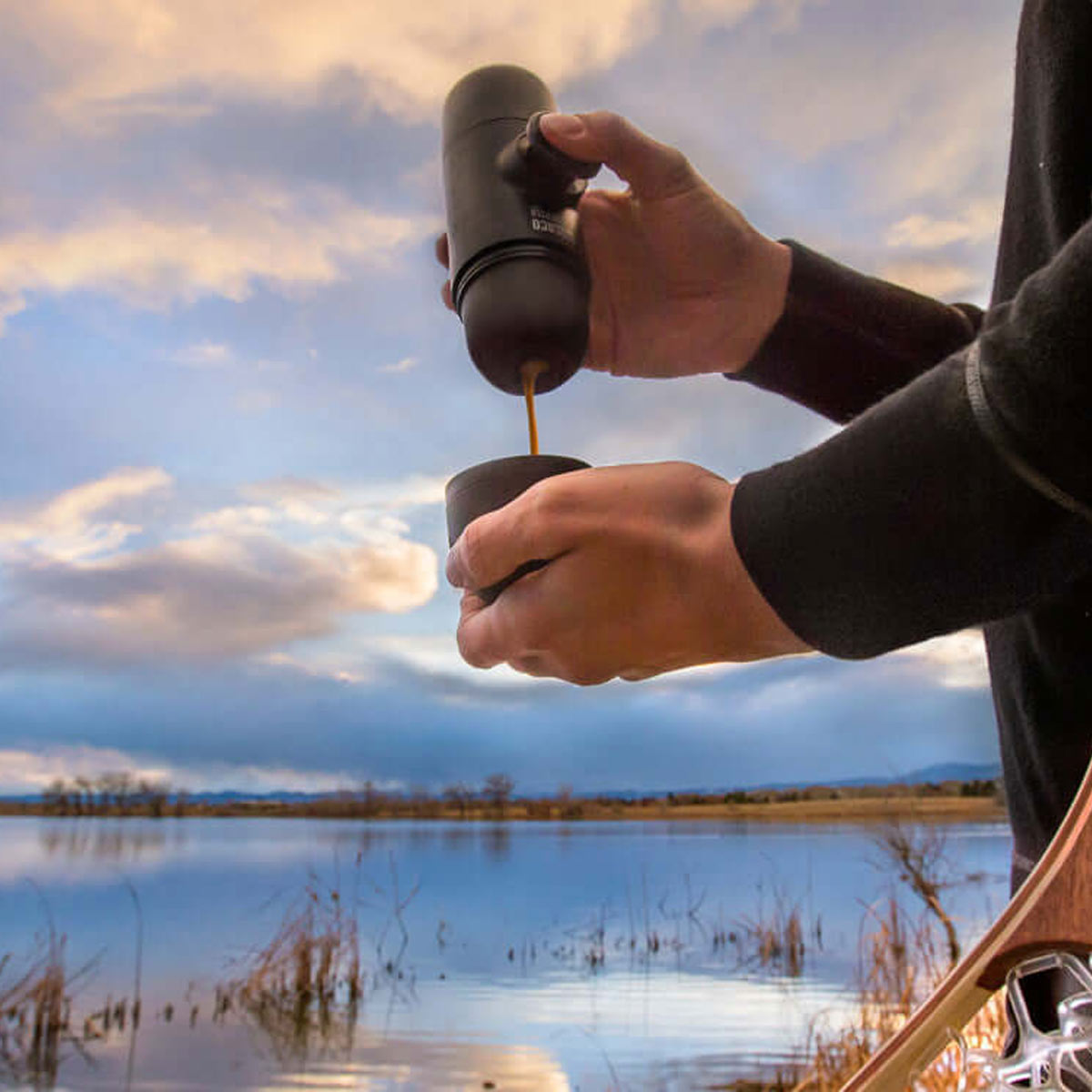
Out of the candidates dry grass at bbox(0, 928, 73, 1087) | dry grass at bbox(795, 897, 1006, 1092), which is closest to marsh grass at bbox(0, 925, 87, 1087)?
dry grass at bbox(0, 928, 73, 1087)

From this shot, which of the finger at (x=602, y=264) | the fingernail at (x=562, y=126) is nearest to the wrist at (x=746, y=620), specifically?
the fingernail at (x=562, y=126)

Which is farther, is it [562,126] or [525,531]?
[562,126]

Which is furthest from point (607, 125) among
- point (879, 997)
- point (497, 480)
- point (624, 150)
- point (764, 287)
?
point (879, 997)

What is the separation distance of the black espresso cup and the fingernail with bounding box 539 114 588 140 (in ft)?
1.32

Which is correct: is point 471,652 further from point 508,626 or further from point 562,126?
point 562,126

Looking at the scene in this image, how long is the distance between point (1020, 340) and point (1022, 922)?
31 cm

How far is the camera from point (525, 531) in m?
0.68

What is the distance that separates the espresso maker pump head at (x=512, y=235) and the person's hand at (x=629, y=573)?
324mm

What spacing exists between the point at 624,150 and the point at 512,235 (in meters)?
0.19

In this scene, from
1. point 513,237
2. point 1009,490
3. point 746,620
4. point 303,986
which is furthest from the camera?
point 303,986

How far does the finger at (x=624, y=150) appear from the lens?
1009 millimetres

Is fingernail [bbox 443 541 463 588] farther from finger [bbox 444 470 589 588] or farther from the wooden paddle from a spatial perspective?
the wooden paddle

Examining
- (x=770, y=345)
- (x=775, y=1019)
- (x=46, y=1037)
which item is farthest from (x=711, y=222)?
(x=775, y=1019)

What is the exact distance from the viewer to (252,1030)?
24.0 ft
